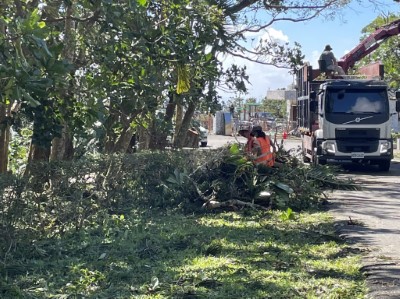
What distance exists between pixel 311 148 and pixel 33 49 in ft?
55.3

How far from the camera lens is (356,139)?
21891mm

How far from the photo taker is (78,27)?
41.7 feet

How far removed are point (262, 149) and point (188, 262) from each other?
699 cm

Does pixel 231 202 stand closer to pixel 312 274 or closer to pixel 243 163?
pixel 243 163

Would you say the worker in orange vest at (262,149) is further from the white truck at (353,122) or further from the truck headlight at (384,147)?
the truck headlight at (384,147)

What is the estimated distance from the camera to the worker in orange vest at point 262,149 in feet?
45.6

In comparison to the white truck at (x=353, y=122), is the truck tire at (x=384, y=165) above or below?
below

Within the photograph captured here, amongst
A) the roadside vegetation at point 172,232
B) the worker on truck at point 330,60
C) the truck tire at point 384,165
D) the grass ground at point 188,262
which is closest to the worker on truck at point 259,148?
the roadside vegetation at point 172,232

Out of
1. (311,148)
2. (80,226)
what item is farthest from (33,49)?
(311,148)

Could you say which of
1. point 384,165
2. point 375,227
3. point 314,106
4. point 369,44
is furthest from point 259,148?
point 369,44

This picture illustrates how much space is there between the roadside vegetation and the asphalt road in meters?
0.20

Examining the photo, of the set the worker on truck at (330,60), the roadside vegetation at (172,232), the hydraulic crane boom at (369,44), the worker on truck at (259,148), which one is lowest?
the roadside vegetation at (172,232)

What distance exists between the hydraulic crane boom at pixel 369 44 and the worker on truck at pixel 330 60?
1915mm

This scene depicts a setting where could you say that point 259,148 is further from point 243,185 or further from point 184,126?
point 184,126
